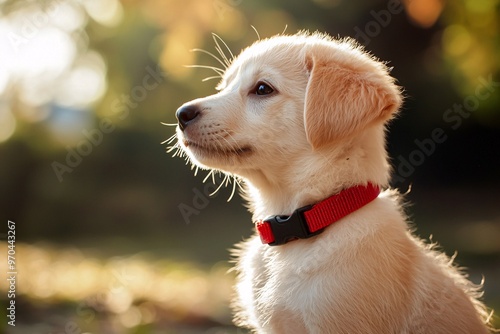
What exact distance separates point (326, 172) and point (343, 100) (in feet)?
1.25

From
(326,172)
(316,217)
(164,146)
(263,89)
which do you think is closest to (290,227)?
(316,217)

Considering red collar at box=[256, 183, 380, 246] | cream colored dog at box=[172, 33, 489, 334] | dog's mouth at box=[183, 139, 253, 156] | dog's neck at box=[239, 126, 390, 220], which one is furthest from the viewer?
dog's mouth at box=[183, 139, 253, 156]

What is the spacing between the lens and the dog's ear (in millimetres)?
2893

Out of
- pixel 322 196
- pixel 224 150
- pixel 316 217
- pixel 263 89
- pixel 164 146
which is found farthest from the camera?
pixel 164 146

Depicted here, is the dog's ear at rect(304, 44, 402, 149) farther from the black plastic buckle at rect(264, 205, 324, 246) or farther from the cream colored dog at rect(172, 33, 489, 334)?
the black plastic buckle at rect(264, 205, 324, 246)

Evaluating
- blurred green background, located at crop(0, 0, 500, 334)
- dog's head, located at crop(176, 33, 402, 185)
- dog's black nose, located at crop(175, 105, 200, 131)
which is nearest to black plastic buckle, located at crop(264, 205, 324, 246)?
dog's head, located at crop(176, 33, 402, 185)

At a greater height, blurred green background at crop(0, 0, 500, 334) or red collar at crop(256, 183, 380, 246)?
blurred green background at crop(0, 0, 500, 334)

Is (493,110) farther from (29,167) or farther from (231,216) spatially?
(29,167)

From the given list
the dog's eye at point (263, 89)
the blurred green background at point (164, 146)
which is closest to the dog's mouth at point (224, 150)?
the dog's eye at point (263, 89)

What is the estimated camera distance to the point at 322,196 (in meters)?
2.96

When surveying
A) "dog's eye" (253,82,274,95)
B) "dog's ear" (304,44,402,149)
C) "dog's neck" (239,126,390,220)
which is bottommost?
"dog's neck" (239,126,390,220)

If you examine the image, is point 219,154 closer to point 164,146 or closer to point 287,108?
point 287,108

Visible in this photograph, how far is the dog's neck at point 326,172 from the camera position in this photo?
2959 millimetres

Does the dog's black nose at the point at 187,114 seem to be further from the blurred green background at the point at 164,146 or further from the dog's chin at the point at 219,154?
the blurred green background at the point at 164,146
